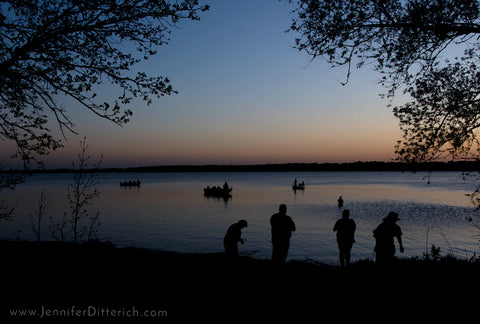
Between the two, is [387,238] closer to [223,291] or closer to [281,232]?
[281,232]

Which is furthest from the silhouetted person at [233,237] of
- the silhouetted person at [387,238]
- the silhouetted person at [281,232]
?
the silhouetted person at [387,238]

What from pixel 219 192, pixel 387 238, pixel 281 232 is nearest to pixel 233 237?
pixel 281 232

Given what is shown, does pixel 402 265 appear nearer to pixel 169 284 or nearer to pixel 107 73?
pixel 169 284

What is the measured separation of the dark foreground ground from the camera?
20.5ft

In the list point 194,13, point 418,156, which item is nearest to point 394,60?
point 418,156

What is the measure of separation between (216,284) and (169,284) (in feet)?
3.91

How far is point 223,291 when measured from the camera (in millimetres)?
7758

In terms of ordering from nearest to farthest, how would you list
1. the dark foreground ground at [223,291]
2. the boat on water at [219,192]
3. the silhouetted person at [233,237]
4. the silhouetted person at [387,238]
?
1. the dark foreground ground at [223,291]
2. the silhouetted person at [387,238]
3. the silhouetted person at [233,237]
4. the boat on water at [219,192]

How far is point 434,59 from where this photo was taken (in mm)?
8203

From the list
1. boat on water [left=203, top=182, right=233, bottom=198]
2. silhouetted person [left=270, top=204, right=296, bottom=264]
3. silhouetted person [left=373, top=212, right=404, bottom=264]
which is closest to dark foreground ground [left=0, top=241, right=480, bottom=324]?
silhouetted person [left=373, top=212, right=404, bottom=264]

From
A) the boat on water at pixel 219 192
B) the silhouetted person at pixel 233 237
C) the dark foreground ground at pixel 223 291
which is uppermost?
the silhouetted person at pixel 233 237

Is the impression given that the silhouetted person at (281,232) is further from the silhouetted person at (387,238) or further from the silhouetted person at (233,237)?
the silhouetted person at (387,238)

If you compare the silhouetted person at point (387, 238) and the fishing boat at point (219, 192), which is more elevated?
the silhouetted person at point (387, 238)

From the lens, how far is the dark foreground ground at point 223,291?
623 cm
